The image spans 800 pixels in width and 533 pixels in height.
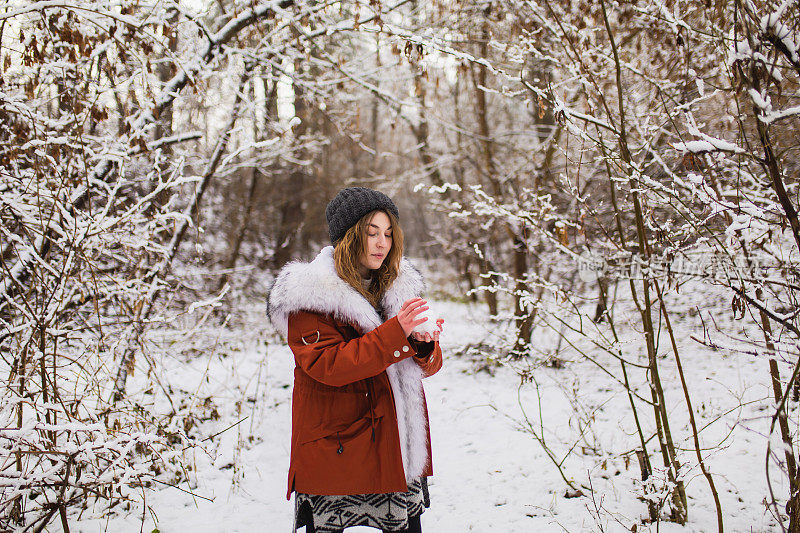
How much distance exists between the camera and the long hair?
182 cm

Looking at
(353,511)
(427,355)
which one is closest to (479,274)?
(427,355)

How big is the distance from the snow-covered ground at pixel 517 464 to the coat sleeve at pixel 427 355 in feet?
1.94

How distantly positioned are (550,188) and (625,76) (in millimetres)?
1385

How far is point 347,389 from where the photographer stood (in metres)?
1.76

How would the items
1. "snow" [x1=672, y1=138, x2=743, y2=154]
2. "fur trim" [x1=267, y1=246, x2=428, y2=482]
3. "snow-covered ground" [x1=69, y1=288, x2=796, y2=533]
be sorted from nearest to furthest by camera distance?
"snow" [x1=672, y1=138, x2=743, y2=154], "fur trim" [x1=267, y1=246, x2=428, y2=482], "snow-covered ground" [x1=69, y1=288, x2=796, y2=533]

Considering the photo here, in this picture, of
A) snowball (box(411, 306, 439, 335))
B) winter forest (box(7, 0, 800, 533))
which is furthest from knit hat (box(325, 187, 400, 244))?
winter forest (box(7, 0, 800, 533))

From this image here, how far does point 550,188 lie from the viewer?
5828 mm

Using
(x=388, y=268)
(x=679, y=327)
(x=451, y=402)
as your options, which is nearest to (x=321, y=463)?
(x=388, y=268)

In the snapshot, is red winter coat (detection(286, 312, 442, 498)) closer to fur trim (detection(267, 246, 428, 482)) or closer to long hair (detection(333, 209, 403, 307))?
fur trim (detection(267, 246, 428, 482))

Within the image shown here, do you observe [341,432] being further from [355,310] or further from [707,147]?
[707,147]

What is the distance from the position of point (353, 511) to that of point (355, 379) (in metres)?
0.54

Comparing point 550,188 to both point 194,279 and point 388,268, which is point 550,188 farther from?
point 194,279

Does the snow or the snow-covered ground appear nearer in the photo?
the snow

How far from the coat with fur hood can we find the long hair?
0.12 feet
